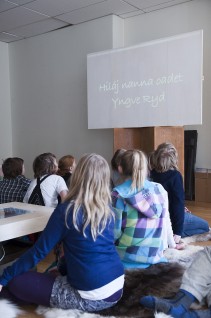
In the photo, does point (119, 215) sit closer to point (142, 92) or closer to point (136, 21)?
point (142, 92)

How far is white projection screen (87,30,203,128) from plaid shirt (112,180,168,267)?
2205 mm

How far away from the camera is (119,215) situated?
2.29 m

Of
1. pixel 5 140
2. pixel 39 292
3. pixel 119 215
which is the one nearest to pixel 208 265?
pixel 119 215

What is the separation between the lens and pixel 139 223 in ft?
7.56

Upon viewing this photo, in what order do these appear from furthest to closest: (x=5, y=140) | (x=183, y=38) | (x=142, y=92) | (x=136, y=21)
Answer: (x=5, y=140), (x=136, y=21), (x=142, y=92), (x=183, y=38)

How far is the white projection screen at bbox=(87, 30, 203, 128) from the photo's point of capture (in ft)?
14.1

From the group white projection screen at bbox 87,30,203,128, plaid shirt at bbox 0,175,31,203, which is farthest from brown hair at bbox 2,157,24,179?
white projection screen at bbox 87,30,203,128

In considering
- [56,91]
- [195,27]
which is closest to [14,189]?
[56,91]

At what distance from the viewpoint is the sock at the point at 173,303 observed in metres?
1.87

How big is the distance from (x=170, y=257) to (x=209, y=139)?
2682 millimetres

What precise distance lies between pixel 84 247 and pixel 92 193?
27 cm

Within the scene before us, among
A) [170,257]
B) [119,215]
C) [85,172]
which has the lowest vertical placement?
[170,257]

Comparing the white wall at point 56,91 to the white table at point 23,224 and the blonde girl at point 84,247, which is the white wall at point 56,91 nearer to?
the white table at point 23,224

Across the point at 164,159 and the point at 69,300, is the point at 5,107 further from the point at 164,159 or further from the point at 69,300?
the point at 69,300
